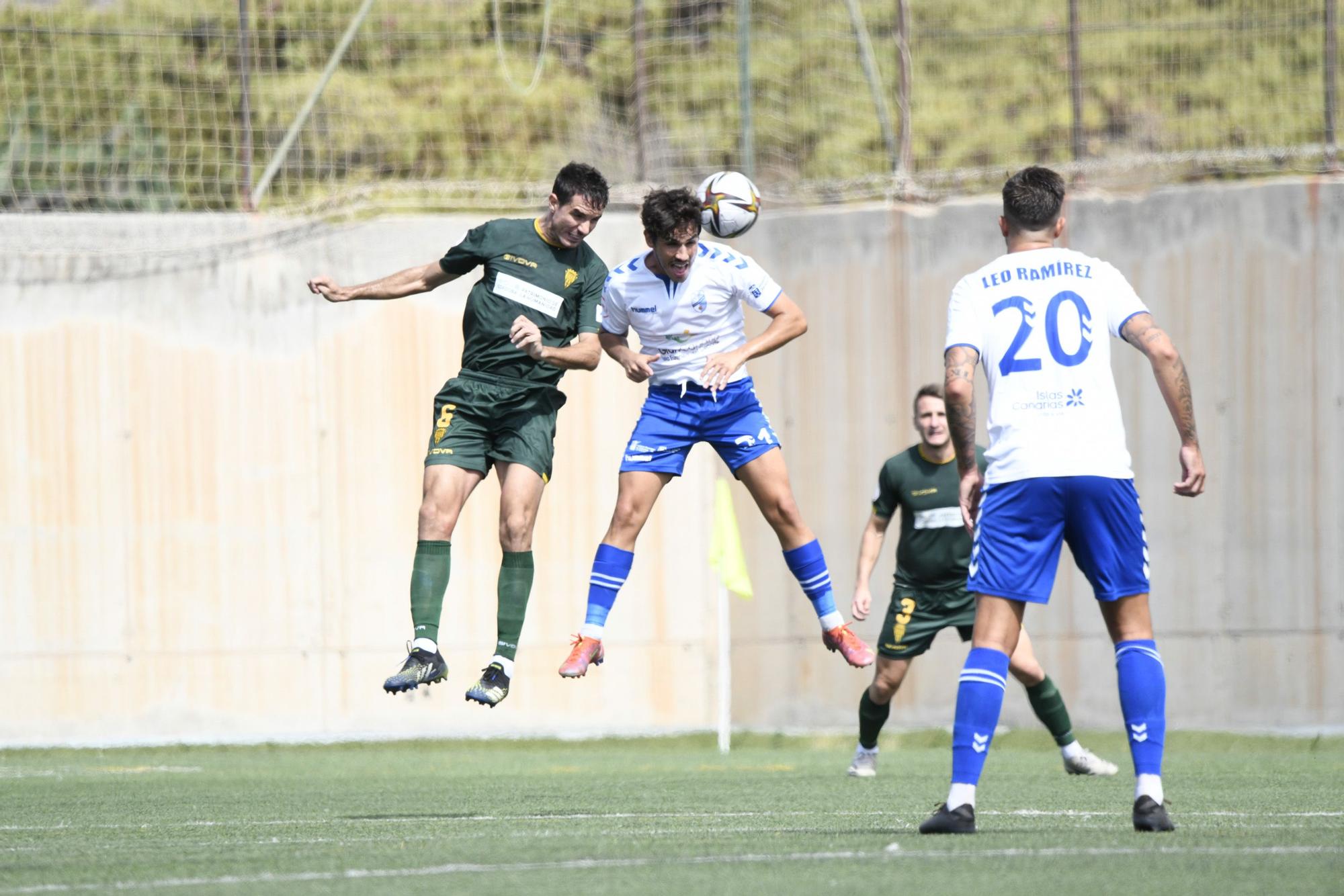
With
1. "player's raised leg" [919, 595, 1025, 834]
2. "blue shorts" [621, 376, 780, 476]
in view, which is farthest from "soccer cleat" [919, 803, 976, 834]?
"blue shorts" [621, 376, 780, 476]

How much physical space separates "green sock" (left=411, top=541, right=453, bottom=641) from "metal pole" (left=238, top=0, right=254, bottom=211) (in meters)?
7.33

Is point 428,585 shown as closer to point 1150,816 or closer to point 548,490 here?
point 1150,816

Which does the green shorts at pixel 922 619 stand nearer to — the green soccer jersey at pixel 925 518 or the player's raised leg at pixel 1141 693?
the green soccer jersey at pixel 925 518

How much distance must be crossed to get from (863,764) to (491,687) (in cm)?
335

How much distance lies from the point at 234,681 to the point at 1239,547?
8471 millimetres

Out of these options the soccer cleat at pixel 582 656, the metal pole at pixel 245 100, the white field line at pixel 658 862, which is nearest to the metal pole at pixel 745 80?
the metal pole at pixel 245 100

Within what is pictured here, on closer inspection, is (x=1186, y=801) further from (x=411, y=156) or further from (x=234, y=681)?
(x=411, y=156)

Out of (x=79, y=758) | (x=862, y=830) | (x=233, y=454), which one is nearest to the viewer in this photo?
(x=862, y=830)

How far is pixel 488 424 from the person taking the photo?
26.6ft

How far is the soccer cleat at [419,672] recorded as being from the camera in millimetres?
7242

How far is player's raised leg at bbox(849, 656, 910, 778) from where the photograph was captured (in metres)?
10.1

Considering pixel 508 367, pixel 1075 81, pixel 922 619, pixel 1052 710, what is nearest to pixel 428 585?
pixel 508 367

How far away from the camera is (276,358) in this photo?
14055mm

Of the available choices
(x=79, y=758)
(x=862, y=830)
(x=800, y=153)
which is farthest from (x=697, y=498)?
(x=862, y=830)
